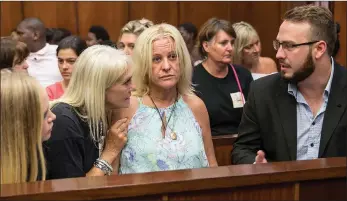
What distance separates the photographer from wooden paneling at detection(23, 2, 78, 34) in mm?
7738

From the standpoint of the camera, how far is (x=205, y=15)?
8516 mm

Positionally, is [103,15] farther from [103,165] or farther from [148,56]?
[103,165]

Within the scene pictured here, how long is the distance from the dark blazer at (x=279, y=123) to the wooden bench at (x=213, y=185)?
2.05ft

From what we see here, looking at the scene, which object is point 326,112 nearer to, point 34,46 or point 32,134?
point 32,134

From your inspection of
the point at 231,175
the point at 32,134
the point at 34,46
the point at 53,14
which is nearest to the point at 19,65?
the point at 32,134

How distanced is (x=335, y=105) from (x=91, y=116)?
1.00 meters

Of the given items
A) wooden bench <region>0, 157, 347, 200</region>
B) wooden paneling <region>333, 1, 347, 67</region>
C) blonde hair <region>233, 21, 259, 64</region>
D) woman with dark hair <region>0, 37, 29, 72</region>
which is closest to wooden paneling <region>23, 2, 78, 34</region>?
wooden paneling <region>333, 1, 347, 67</region>

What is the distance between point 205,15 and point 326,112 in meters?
6.25

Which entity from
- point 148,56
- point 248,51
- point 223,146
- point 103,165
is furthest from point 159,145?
point 248,51

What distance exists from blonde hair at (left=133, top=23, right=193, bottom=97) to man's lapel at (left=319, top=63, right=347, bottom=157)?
2.15 feet

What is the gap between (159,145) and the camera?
2.47 metres

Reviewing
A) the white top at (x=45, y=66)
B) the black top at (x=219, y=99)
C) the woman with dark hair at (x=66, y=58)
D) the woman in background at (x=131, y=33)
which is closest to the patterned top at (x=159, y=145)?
the black top at (x=219, y=99)

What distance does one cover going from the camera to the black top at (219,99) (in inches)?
145

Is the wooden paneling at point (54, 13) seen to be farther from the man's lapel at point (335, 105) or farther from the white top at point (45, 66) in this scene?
the man's lapel at point (335, 105)
